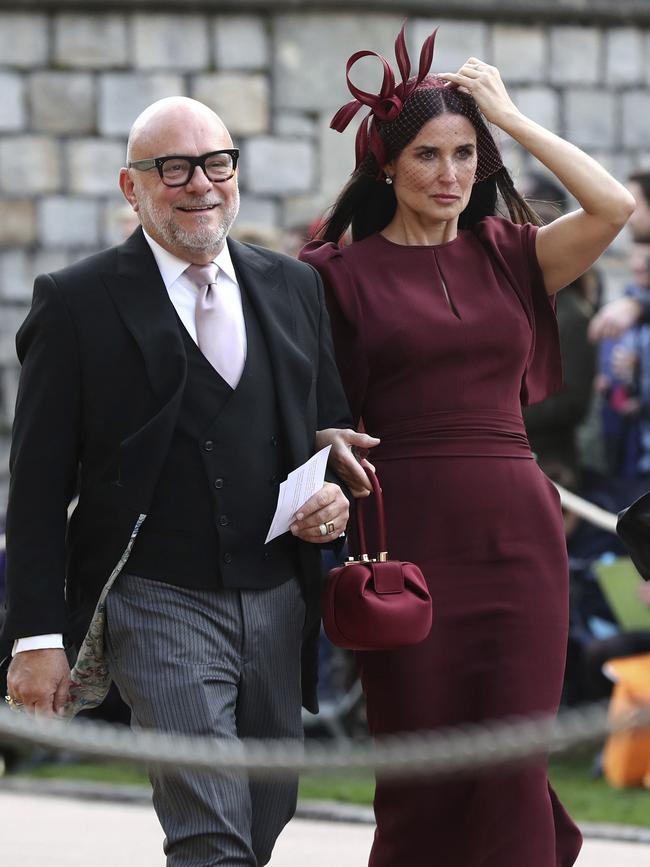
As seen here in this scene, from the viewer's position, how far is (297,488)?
11.8 ft

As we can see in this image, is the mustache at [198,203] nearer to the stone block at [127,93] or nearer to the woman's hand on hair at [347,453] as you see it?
the woman's hand on hair at [347,453]

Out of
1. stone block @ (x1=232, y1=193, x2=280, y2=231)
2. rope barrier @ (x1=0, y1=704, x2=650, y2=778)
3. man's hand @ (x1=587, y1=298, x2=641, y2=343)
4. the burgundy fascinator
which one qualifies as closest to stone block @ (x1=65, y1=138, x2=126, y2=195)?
stone block @ (x1=232, y1=193, x2=280, y2=231)

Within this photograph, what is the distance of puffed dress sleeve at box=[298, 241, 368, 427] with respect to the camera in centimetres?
400

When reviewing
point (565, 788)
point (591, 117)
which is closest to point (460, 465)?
point (565, 788)

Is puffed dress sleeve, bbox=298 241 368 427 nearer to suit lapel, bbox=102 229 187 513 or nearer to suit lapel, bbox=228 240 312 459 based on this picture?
suit lapel, bbox=228 240 312 459

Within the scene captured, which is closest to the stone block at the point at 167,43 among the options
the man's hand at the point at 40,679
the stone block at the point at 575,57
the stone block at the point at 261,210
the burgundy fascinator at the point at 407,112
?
the stone block at the point at 261,210

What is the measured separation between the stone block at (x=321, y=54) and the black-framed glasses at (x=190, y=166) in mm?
7700

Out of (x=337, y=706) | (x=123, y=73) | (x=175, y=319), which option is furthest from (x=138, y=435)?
(x=123, y=73)

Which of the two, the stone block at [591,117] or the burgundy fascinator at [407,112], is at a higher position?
the burgundy fascinator at [407,112]

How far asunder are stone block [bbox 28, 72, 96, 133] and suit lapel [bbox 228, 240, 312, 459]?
25.0 ft

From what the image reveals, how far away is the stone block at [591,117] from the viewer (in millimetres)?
11375

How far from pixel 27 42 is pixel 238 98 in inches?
50.5

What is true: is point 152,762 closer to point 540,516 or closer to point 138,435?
point 138,435

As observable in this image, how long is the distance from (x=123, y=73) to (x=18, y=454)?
25.9 feet
